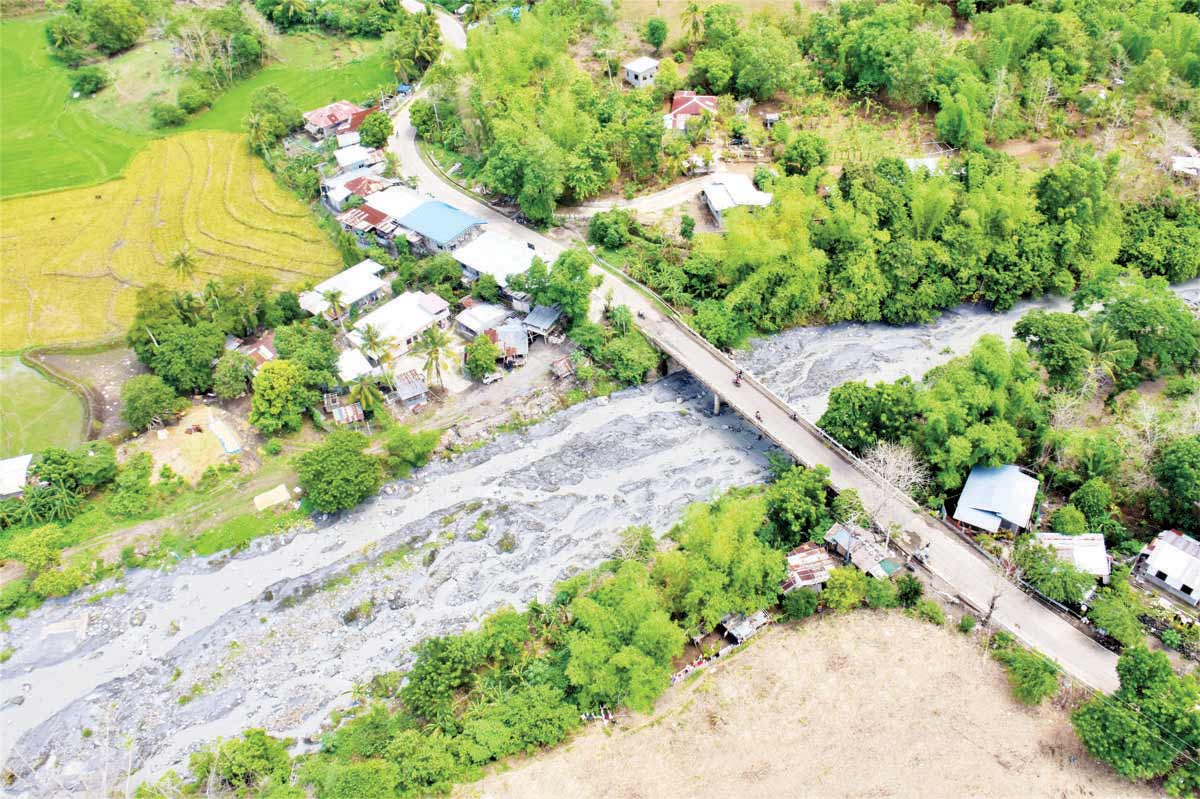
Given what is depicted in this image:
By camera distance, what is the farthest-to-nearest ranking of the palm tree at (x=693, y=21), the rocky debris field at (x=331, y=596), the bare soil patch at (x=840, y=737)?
the palm tree at (x=693, y=21)
the rocky debris field at (x=331, y=596)
the bare soil patch at (x=840, y=737)

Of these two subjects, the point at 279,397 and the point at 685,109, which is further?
the point at 685,109

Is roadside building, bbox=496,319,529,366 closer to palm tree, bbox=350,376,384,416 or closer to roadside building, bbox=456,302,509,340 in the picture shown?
roadside building, bbox=456,302,509,340

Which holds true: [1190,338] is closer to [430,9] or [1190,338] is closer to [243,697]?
[243,697]

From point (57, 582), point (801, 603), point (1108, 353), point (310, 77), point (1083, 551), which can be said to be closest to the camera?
point (801, 603)

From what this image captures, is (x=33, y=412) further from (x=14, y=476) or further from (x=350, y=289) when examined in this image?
(x=350, y=289)

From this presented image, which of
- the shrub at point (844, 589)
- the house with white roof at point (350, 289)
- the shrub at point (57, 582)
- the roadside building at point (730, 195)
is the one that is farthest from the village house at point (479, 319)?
the shrub at point (844, 589)

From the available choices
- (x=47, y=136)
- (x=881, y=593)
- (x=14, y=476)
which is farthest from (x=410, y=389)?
(x=47, y=136)

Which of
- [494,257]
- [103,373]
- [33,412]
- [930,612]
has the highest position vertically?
[494,257]

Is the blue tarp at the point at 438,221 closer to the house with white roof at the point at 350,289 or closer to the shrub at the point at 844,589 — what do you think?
the house with white roof at the point at 350,289
